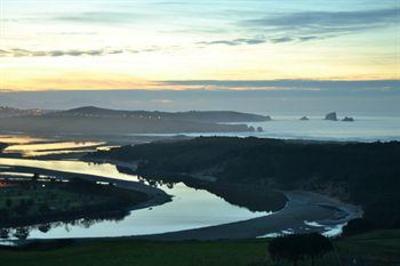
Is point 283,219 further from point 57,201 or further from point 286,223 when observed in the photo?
point 57,201

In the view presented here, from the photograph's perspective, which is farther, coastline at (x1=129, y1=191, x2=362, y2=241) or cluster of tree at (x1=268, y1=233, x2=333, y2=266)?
coastline at (x1=129, y1=191, x2=362, y2=241)

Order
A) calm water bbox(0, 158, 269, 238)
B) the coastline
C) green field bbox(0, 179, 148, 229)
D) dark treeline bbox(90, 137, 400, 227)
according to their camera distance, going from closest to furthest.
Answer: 1. the coastline
2. calm water bbox(0, 158, 269, 238)
3. green field bbox(0, 179, 148, 229)
4. dark treeline bbox(90, 137, 400, 227)

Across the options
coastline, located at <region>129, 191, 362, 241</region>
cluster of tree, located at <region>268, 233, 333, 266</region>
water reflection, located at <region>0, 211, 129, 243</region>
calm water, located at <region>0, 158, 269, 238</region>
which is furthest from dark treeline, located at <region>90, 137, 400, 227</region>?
cluster of tree, located at <region>268, 233, 333, 266</region>

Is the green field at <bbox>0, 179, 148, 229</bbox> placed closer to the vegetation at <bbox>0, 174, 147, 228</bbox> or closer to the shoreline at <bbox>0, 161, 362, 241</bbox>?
the vegetation at <bbox>0, 174, 147, 228</bbox>

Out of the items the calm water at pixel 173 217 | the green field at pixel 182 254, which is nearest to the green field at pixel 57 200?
the calm water at pixel 173 217

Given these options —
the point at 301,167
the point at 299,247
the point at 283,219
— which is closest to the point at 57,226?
the point at 283,219
